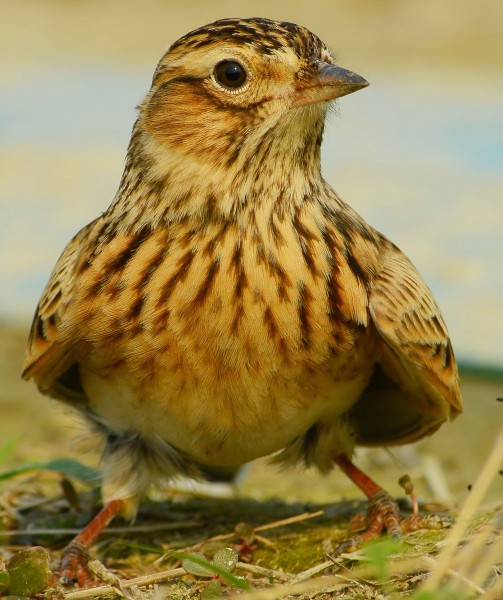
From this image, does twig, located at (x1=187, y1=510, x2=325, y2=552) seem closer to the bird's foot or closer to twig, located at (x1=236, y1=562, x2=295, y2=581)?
the bird's foot

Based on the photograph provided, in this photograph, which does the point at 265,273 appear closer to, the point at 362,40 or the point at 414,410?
the point at 414,410

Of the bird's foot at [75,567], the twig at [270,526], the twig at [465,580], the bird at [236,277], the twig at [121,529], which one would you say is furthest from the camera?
the twig at [121,529]

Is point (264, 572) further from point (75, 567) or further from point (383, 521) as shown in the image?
point (75, 567)

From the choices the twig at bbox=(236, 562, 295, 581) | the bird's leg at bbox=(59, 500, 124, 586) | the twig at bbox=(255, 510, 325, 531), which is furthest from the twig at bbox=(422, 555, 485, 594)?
the bird's leg at bbox=(59, 500, 124, 586)

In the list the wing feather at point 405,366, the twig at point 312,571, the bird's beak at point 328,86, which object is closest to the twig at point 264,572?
the twig at point 312,571

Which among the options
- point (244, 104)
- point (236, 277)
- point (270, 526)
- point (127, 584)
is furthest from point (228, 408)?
point (244, 104)

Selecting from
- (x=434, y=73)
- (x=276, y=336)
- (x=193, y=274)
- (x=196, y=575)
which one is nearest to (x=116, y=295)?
(x=193, y=274)

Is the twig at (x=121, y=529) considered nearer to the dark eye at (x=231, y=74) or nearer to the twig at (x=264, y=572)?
the twig at (x=264, y=572)
